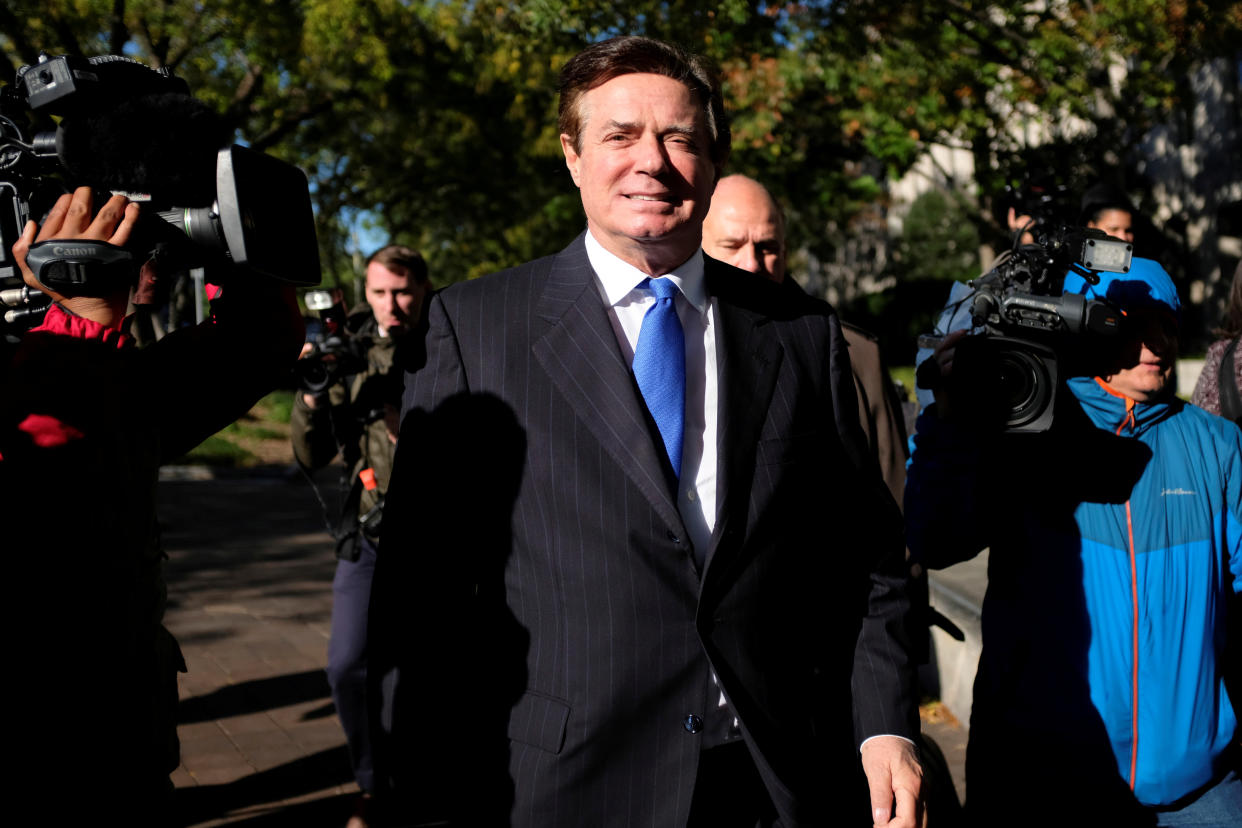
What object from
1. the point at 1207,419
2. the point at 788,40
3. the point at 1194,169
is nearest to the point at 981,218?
the point at 788,40

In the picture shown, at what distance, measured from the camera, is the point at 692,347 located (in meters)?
2.35

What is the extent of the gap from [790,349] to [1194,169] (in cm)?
2380

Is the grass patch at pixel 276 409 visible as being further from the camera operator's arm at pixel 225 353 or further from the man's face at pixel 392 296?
the camera operator's arm at pixel 225 353

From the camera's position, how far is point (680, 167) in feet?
7.40

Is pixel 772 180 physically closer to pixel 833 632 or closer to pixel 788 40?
pixel 788 40

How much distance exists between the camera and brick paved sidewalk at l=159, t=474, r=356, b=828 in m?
4.66

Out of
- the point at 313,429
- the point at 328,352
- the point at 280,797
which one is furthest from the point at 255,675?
the point at 328,352

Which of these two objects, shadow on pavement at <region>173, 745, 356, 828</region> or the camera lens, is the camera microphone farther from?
shadow on pavement at <region>173, 745, 356, 828</region>

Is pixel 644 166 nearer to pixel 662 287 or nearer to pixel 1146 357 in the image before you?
pixel 662 287

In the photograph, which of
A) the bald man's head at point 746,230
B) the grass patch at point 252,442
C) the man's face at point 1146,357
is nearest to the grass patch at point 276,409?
the grass patch at point 252,442

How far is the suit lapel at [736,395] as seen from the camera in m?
2.14

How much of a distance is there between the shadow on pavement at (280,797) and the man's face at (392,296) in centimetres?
190

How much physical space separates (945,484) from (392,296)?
8.86 ft

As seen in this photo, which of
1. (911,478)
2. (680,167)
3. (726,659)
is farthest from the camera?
(911,478)
